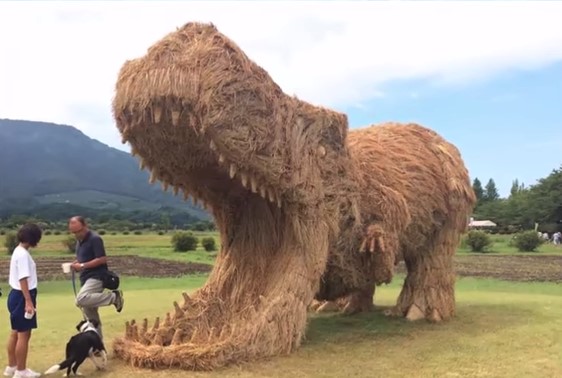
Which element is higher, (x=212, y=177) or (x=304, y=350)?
(x=212, y=177)

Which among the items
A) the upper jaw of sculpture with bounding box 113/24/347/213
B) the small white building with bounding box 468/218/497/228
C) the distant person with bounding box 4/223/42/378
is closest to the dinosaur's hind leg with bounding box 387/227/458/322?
the upper jaw of sculpture with bounding box 113/24/347/213

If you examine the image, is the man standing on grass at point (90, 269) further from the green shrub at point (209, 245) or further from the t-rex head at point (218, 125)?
the green shrub at point (209, 245)

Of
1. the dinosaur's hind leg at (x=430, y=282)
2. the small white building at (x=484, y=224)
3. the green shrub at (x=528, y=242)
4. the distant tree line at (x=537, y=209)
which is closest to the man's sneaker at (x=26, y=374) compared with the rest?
the dinosaur's hind leg at (x=430, y=282)

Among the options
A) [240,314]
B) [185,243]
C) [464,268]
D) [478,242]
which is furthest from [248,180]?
[478,242]

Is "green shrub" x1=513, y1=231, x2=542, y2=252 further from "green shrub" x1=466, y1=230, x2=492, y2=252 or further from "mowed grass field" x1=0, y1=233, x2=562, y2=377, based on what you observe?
"mowed grass field" x1=0, y1=233, x2=562, y2=377

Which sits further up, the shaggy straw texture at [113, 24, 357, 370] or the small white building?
the small white building

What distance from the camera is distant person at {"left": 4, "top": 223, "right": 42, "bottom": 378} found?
6.00 metres

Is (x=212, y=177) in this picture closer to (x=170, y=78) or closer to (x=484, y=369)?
(x=170, y=78)

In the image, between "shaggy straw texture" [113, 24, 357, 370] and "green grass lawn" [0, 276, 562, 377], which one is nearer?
"shaggy straw texture" [113, 24, 357, 370]

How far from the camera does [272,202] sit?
7230 millimetres

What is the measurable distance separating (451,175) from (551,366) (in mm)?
3631

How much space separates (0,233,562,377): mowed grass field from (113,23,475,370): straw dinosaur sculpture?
1.17 ft

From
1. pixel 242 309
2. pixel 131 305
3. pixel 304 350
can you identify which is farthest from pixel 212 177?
pixel 131 305

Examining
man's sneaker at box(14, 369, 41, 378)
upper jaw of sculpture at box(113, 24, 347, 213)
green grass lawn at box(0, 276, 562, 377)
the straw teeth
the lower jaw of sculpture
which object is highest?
upper jaw of sculpture at box(113, 24, 347, 213)
